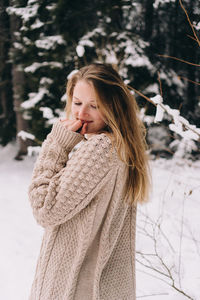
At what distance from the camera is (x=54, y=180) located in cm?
109

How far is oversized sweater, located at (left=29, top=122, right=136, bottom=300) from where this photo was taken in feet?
3.46

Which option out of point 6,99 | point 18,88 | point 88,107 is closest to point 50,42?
point 18,88

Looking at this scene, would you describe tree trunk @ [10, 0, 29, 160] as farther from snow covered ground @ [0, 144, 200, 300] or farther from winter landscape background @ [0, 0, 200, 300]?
snow covered ground @ [0, 144, 200, 300]

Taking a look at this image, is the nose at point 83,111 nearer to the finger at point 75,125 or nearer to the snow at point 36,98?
the finger at point 75,125

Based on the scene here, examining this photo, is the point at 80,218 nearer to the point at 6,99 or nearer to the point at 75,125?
the point at 75,125

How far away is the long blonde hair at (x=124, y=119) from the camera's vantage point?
1194mm

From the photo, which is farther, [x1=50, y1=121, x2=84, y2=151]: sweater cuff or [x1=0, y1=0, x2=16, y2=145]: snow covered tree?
[x1=0, y1=0, x2=16, y2=145]: snow covered tree

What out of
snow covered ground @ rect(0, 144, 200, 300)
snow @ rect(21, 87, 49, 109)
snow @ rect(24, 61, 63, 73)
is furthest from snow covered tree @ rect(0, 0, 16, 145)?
snow @ rect(21, 87, 49, 109)

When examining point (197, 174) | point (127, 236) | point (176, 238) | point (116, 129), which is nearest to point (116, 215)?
point (127, 236)

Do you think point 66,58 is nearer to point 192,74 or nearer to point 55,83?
point 55,83

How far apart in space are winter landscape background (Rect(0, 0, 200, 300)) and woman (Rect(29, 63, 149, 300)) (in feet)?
4.75

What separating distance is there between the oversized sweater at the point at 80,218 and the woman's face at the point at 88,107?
0.10 m

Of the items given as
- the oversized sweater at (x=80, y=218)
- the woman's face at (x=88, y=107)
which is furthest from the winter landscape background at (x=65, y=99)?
the woman's face at (x=88, y=107)

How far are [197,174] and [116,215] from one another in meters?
4.67
